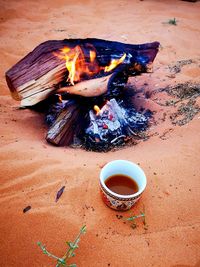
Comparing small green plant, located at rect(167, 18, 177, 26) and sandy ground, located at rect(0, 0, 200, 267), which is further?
small green plant, located at rect(167, 18, 177, 26)

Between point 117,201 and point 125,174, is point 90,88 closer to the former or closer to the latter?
point 125,174

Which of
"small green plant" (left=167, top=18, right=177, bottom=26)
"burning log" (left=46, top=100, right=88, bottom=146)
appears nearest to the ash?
"burning log" (left=46, top=100, right=88, bottom=146)

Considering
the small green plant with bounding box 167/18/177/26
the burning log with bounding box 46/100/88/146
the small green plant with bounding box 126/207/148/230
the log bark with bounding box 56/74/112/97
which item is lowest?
the small green plant with bounding box 126/207/148/230

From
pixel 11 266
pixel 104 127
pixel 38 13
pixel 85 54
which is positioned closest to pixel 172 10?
pixel 38 13

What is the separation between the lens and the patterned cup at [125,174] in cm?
144

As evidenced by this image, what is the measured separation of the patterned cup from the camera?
1442 millimetres

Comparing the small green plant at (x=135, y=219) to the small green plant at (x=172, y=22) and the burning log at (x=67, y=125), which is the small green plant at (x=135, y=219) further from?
the small green plant at (x=172, y=22)

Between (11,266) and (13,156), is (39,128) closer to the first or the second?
(13,156)

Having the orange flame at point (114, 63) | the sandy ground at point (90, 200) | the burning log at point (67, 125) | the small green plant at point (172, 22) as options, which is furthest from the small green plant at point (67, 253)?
the small green plant at point (172, 22)

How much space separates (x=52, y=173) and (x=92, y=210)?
1.38ft

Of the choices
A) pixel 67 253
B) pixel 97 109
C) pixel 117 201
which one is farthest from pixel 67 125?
pixel 67 253

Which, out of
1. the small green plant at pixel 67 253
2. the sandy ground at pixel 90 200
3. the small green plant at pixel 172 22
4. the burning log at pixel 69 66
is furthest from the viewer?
the small green plant at pixel 172 22

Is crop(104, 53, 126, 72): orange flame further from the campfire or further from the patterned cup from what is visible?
the patterned cup

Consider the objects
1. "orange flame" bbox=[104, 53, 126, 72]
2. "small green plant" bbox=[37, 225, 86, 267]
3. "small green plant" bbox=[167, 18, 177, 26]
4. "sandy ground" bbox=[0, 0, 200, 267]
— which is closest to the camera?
"small green plant" bbox=[37, 225, 86, 267]
